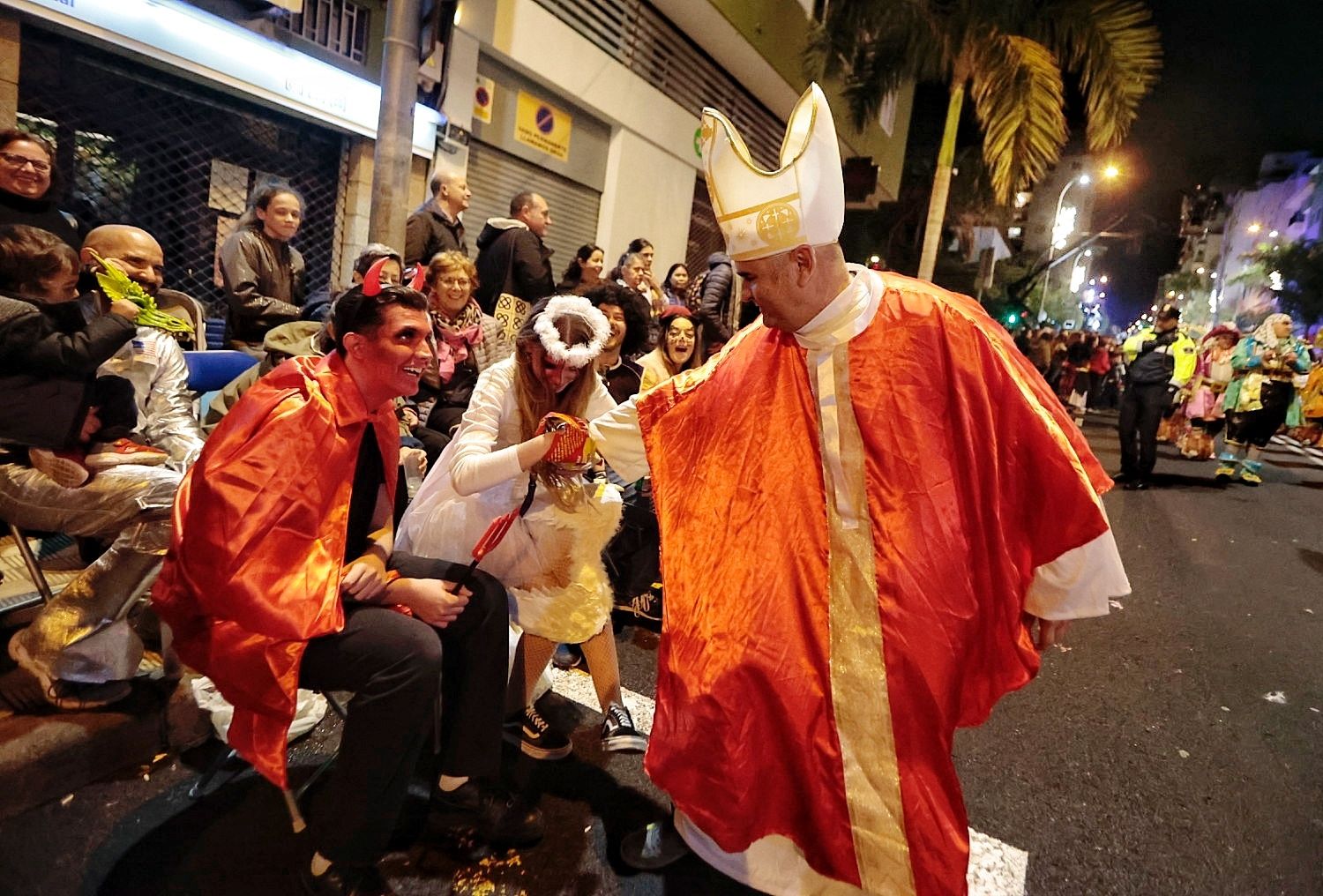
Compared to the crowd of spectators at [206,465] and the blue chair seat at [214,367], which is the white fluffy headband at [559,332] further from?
the blue chair seat at [214,367]

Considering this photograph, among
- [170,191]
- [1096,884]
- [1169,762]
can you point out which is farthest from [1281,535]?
[170,191]

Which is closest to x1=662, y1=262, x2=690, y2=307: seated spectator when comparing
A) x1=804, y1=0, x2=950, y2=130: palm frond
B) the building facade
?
the building facade

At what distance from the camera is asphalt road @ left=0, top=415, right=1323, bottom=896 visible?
2.25 meters

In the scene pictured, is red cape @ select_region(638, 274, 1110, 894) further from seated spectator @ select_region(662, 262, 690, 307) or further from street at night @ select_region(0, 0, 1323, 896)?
seated spectator @ select_region(662, 262, 690, 307)

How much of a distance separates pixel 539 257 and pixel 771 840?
478 cm

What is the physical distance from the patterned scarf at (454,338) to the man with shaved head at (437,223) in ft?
4.15

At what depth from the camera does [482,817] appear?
243cm

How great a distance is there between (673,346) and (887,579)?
3255 millimetres

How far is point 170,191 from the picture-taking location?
20.2ft

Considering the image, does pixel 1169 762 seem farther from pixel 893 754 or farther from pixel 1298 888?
pixel 893 754

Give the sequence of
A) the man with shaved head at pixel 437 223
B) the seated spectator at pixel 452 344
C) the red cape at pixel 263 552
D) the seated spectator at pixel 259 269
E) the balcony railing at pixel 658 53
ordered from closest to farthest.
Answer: the red cape at pixel 263 552
the seated spectator at pixel 452 344
the seated spectator at pixel 259 269
the man with shaved head at pixel 437 223
the balcony railing at pixel 658 53

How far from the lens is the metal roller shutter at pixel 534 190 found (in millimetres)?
9094

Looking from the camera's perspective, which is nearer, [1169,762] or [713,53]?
[1169,762]

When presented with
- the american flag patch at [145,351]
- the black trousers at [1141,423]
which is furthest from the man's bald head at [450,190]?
the black trousers at [1141,423]
